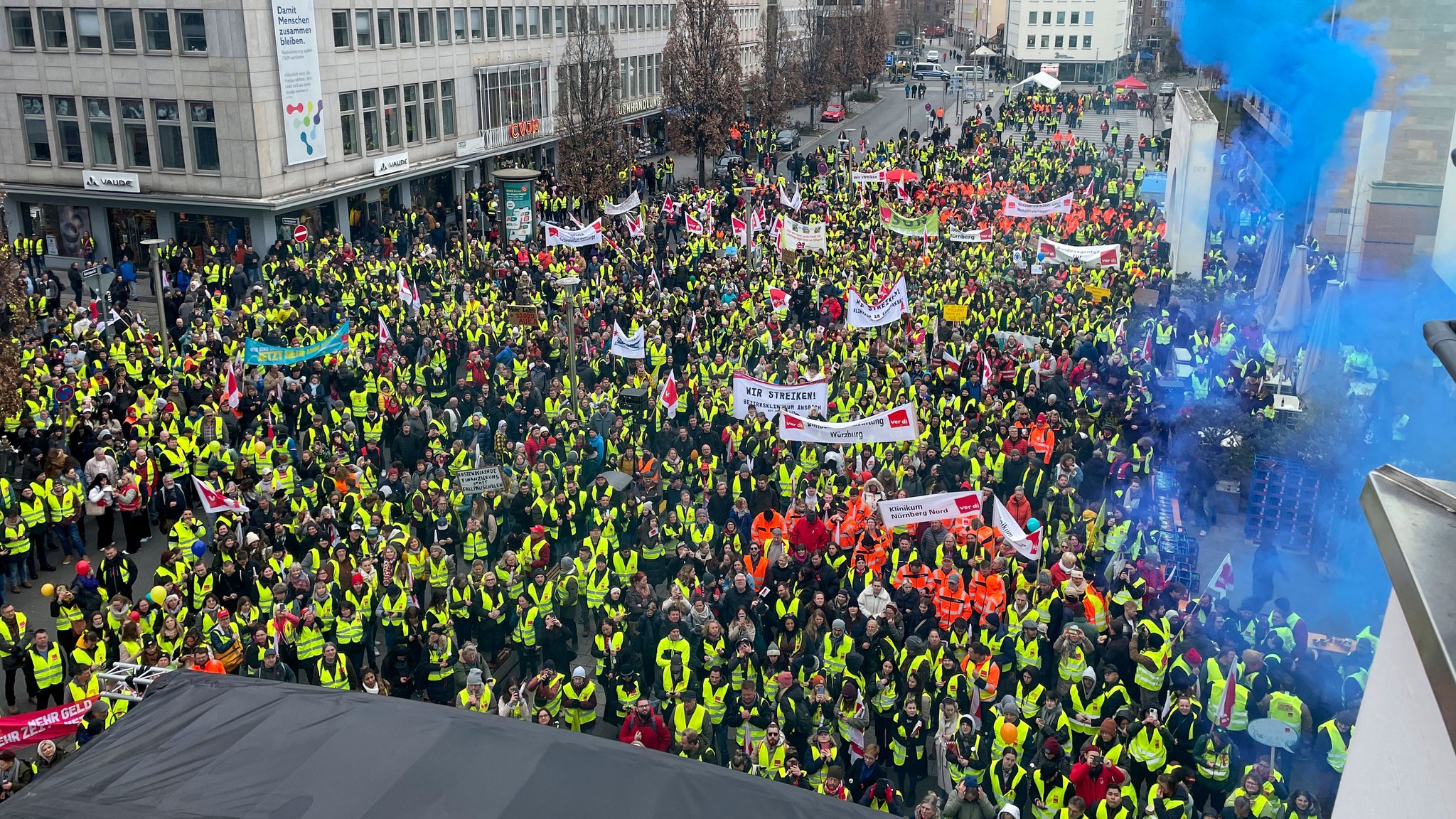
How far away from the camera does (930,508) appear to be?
42.7ft

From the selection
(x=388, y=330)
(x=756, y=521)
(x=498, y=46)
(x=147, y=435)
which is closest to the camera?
(x=756, y=521)

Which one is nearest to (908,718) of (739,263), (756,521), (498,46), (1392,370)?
(756,521)

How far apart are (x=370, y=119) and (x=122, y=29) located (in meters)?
7.04

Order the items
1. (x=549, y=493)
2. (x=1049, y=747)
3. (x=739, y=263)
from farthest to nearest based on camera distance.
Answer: (x=739, y=263) < (x=549, y=493) < (x=1049, y=747)

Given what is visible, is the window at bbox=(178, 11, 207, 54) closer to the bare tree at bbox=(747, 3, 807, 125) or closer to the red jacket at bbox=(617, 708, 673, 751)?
the red jacket at bbox=(617, 708, 673, 751)

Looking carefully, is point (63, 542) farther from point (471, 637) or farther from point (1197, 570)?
point (1197, 570)

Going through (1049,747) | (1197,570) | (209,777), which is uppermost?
(209,777)

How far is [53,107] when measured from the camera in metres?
32.7

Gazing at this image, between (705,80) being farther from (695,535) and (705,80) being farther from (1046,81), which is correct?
(695,535)

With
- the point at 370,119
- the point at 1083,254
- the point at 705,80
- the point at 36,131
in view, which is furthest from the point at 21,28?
the point at 1083,254

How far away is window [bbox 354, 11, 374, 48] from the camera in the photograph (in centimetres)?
3509

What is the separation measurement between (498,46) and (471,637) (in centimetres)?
3481

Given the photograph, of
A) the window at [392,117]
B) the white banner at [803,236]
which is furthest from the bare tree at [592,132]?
the white banner at [803,236]

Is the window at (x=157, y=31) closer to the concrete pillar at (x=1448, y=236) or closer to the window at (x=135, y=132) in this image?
the window at (x=135, y=132)
